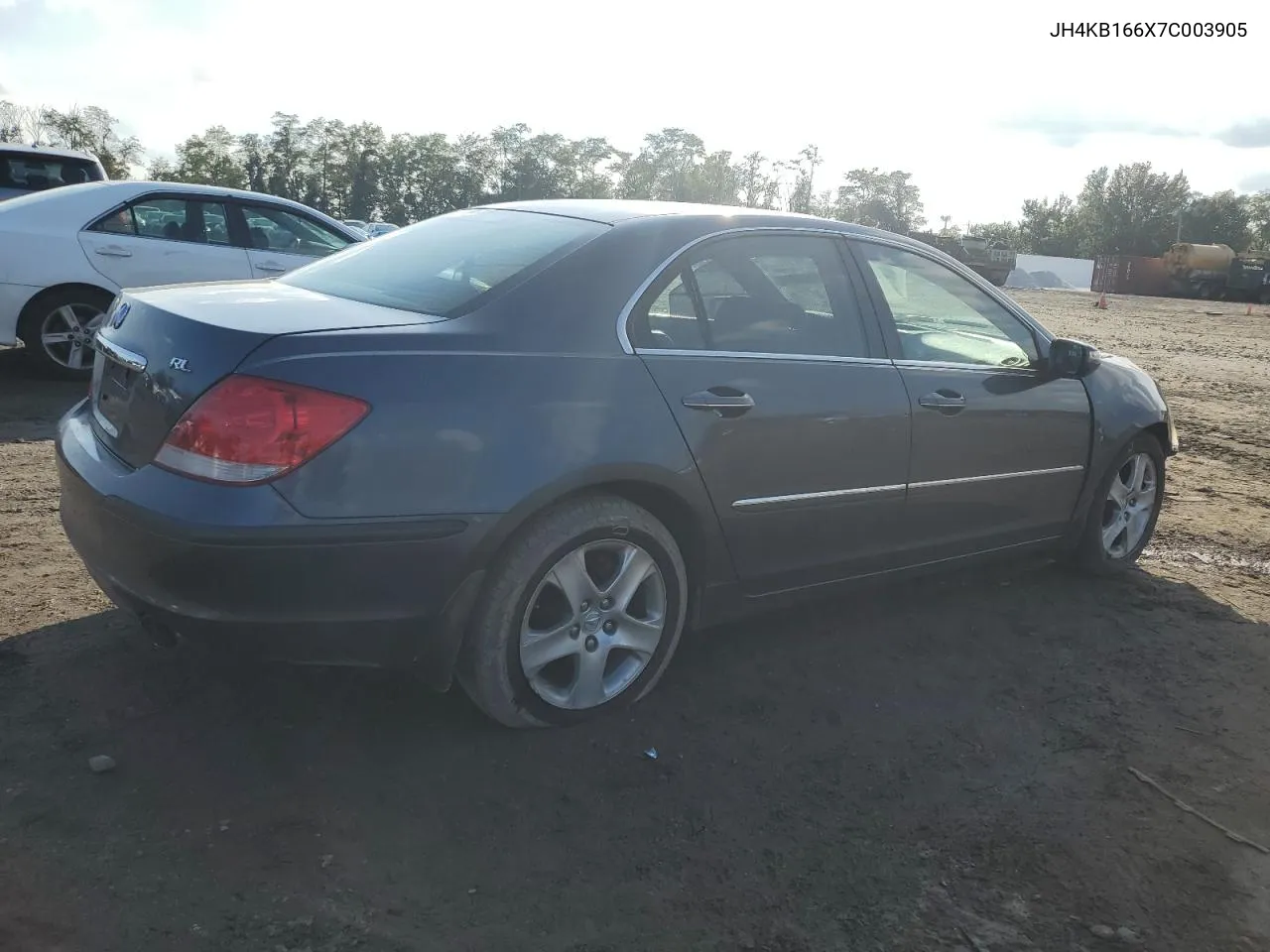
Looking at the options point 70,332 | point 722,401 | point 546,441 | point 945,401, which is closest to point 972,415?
point 945,401

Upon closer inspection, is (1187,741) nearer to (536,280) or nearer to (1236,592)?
(1236,592)

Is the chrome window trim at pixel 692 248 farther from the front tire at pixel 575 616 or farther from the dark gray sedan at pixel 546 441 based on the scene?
the front tire at pixel 575 616

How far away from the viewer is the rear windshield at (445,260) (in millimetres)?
3215

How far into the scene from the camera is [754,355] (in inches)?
138

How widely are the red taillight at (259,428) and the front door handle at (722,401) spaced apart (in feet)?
3.56

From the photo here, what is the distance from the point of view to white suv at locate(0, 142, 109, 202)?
1098 centimetres

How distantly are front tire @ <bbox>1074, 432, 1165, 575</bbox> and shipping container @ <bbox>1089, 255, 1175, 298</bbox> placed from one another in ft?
161

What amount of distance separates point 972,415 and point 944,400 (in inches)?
7.3

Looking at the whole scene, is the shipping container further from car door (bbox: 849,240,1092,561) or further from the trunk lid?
the trunk lid

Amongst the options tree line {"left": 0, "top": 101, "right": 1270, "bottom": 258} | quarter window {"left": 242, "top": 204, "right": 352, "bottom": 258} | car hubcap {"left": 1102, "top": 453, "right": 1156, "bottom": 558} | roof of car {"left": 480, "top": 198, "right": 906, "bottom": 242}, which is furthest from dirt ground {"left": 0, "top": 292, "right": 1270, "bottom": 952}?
tree line {"left": 0, "top": 101, "right": 1270, "bottom": 258}

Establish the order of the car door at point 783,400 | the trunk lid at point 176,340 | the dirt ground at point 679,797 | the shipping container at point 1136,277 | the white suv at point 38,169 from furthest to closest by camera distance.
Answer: the shipping container at point 1136,277 → the white suv at point 38,169 → the car door at point 783,400 → the trunk lid at point 176,340 → the dirt ground at point 679,797

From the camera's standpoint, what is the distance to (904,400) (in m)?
3.86

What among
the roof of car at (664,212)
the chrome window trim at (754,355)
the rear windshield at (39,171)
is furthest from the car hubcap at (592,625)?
the rear windshield at (39,171)

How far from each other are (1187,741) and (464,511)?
242 cm
